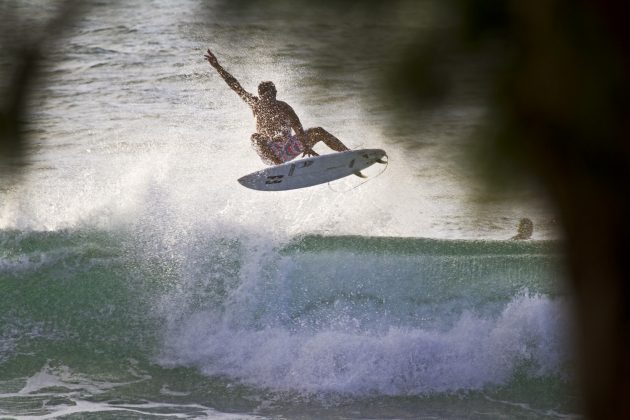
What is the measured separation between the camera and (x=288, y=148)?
31.8 feet

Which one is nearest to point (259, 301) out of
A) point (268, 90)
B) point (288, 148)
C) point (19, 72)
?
point (288, 148)

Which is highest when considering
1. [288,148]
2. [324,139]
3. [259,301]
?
[324,139]

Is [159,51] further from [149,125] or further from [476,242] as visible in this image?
[476,242]

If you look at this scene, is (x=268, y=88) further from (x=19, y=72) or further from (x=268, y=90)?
(x=19, y=72)

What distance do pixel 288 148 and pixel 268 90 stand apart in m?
0.68

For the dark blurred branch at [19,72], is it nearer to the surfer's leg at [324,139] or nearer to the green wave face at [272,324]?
the green wave face at [272,324]

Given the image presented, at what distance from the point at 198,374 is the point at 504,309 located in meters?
2.58

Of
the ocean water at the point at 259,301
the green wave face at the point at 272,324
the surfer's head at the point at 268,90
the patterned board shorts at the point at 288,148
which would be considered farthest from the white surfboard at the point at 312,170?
the surfer's head at the point at 268,90

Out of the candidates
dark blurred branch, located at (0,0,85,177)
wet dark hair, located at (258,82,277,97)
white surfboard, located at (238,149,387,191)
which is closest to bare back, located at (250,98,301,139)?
wet dark hair, located at (258,82,277,97)

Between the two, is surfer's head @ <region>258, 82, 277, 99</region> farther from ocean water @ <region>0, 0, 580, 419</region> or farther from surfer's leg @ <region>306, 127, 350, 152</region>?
ocean water @ <region>0, 0, 580, 419</region>

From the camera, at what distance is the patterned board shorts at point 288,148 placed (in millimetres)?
9633

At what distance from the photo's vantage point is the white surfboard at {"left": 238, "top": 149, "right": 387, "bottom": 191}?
9.48 meters

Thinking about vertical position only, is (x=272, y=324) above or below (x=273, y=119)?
below

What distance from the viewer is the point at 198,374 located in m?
7.93
